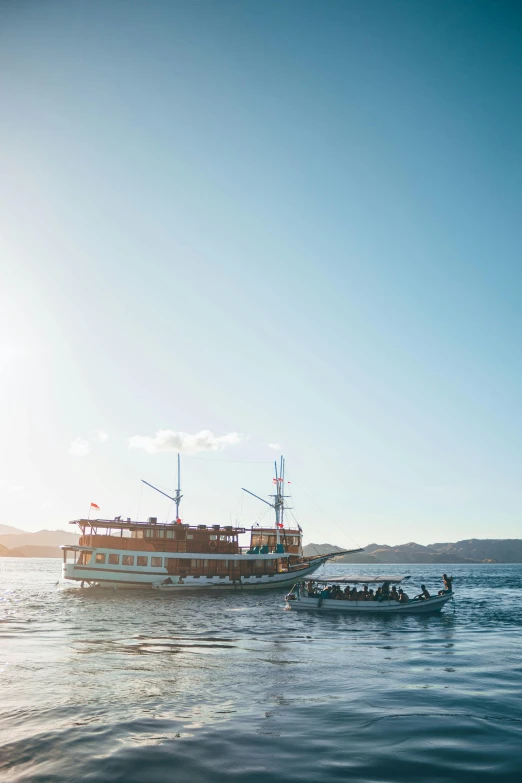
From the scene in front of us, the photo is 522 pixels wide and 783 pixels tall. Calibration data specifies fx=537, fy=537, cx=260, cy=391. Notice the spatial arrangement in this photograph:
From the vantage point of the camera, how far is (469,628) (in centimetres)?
3888

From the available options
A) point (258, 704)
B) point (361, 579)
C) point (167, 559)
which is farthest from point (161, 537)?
point (258, 704)

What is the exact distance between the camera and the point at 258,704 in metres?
18.1

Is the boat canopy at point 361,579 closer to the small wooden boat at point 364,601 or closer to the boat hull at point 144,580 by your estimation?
the small wooden boat at point 364,601

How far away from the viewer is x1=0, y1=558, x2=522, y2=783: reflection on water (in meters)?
13.2

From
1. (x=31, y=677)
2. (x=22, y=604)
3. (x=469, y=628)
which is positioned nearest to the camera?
(x=31, y=677)

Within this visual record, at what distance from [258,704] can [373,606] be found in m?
29.0

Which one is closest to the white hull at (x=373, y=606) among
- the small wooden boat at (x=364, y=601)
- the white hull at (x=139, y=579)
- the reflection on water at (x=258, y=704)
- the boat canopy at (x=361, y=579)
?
the small wooden boat at (x=364, y=601)

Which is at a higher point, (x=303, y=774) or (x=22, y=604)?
(x=303, y=774)

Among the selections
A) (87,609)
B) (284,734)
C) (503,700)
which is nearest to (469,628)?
(503,700)

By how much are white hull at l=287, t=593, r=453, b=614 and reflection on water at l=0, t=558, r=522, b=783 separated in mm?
8653

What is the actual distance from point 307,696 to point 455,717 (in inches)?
198

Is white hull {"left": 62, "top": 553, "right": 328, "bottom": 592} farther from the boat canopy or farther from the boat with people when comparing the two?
the boat canopy

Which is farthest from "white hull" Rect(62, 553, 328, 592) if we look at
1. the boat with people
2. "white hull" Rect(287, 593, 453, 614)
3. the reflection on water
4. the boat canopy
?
the reflection on water

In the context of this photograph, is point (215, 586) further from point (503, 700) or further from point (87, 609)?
point (503, 700)
